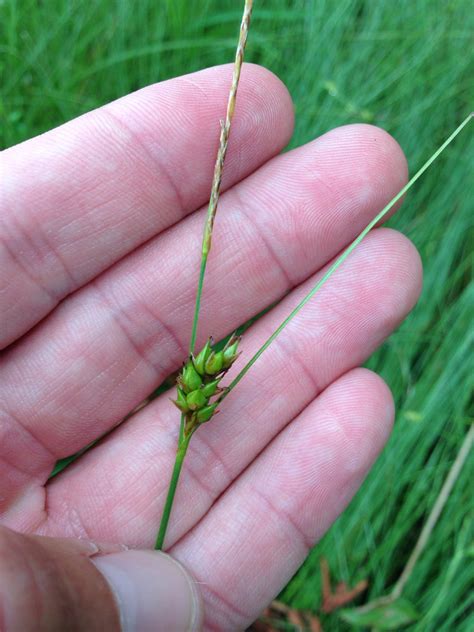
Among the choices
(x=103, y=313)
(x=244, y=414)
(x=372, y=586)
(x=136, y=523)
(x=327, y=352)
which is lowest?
(x=372, y=586)

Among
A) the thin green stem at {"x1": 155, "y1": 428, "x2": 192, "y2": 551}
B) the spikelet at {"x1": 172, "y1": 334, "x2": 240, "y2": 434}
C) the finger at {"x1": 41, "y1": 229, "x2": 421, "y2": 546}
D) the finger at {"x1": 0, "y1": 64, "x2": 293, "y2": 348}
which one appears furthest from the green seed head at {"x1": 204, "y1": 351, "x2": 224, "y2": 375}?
the finger at {"x1": 0, "y1": 64, "x2": 293, "y2": 348}

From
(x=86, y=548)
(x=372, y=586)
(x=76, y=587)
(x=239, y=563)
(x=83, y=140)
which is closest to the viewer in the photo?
(x=76, y=587)

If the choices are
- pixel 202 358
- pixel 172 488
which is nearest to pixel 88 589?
pixel 172 488

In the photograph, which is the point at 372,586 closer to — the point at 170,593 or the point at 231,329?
the point at 170,593

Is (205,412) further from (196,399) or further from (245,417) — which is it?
(245,417)

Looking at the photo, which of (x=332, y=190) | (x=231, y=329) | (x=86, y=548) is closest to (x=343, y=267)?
(x=332, y=190)

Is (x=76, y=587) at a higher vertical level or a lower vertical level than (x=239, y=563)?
higher

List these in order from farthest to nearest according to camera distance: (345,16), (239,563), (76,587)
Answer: (345,16) < (239,563) < (76,587)

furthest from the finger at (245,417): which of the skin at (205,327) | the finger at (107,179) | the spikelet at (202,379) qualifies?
the finger at (107,179)
